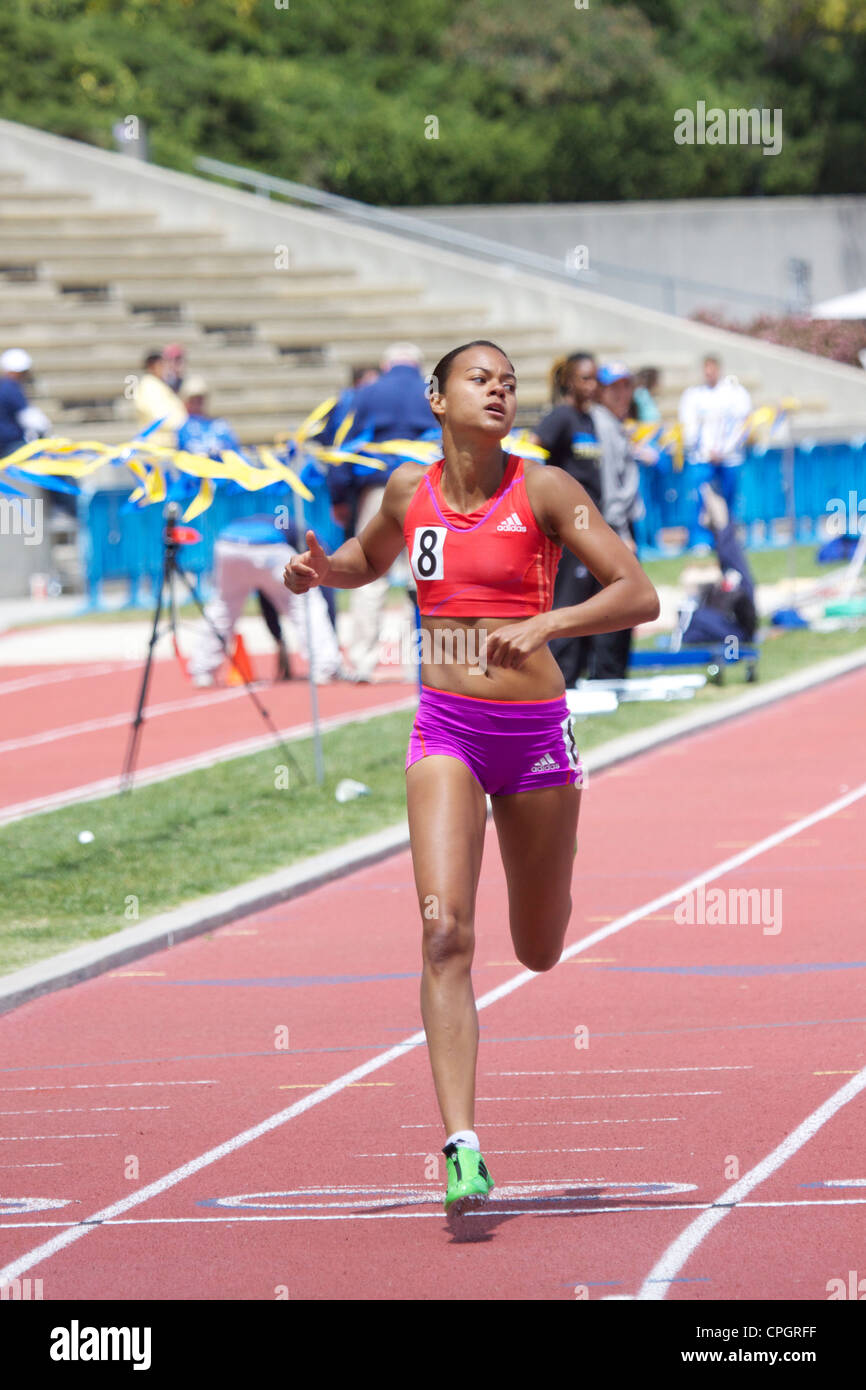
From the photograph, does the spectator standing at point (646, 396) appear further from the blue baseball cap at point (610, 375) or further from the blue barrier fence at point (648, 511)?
the blue baseball cap at point (610, 375)

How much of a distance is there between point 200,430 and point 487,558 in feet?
34.5

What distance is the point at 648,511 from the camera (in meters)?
26.5

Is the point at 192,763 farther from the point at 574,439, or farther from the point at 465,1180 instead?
the point at 465,1180

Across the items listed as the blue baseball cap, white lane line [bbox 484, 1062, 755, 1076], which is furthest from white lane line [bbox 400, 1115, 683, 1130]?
the blue baseball cap

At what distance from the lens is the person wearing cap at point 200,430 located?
1580 centimetres

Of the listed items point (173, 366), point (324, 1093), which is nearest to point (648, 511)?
point (173, 366)

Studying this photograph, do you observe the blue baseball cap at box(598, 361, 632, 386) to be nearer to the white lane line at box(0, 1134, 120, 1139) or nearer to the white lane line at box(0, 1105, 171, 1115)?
the white lane line at box(0, 1105, 171, 1115)

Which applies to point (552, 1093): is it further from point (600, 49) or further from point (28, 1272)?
point (600, 49)

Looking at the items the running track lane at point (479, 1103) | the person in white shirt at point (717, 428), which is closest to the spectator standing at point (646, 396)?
the person in white shirt at point (717, 428)

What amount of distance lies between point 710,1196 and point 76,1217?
156cm

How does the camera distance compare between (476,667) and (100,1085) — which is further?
(100,1085)

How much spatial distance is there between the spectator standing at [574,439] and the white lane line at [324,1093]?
10.7 ft

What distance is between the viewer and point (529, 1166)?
6.01m
